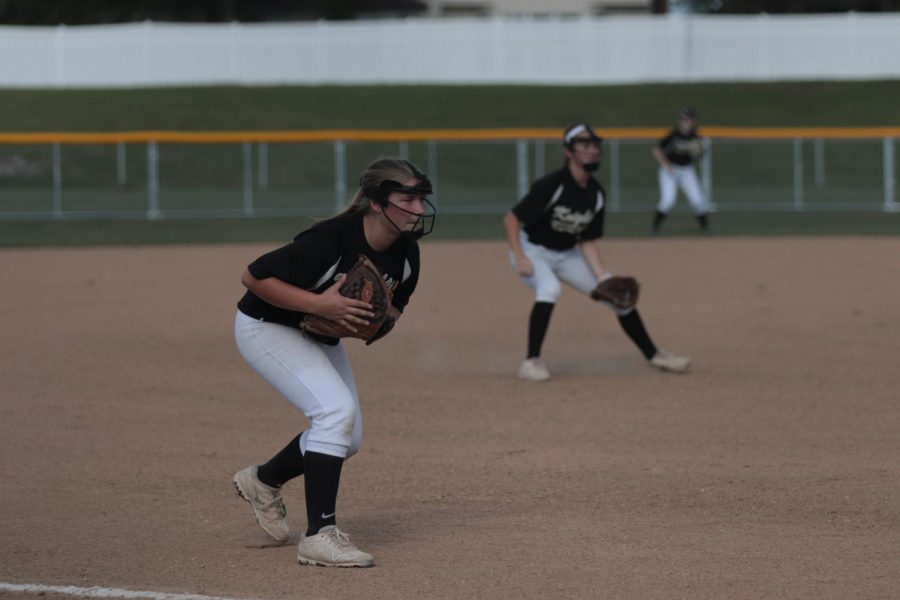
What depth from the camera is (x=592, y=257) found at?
964 cm

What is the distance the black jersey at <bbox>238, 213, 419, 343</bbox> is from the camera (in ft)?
16.4

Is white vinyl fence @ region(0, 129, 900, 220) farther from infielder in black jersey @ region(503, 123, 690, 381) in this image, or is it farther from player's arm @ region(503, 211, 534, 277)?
player's arm @ region(503, 211, 534, 277)

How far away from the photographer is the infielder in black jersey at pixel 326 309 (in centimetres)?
500

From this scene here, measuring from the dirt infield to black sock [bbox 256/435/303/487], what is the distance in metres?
0.27

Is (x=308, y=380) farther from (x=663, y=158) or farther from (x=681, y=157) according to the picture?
(x=681, y=157)

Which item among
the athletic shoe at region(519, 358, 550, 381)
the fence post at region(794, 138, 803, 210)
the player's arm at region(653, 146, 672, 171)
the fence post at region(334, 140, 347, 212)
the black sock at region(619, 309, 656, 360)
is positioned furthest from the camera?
the fence post at region(334, 140, 347, 212)

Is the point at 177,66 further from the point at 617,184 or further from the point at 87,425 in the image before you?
the point at 87,425

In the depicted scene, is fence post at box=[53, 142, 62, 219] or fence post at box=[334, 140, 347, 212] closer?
fence post at box=[53, 142, 62, 219]

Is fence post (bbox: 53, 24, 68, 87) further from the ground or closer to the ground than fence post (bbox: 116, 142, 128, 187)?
further from the ground

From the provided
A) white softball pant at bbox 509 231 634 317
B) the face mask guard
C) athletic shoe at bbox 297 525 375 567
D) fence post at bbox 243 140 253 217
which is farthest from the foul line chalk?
fence post at bbox 243 140 253 217

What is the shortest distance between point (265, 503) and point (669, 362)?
15.6 feet

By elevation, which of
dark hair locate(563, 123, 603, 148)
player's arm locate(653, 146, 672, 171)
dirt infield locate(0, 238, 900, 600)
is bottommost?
dirt infield locate(0, 238, 900, 600)

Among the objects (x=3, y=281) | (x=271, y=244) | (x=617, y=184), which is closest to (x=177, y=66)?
(x=617, y=184)

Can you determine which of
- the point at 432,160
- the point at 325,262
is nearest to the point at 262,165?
the point at 432,160
